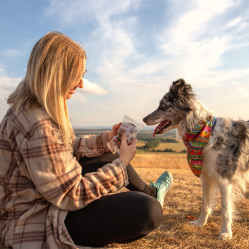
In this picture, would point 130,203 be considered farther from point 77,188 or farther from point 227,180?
point 227,180

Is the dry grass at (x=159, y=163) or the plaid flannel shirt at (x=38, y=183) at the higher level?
the plaid flannel shirt at (x=38, y=183)

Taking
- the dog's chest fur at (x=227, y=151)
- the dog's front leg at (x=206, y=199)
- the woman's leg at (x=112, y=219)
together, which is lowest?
the dog's front leg at (x=206, y=199)

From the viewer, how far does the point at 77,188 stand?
2.19m

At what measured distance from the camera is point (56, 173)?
2068 millimetres

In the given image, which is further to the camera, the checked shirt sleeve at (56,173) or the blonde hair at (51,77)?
the blonde hair at (51,77)

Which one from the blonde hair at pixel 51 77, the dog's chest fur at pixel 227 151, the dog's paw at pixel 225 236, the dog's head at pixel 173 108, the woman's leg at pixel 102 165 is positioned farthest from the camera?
the dog's head at pixel 173 108

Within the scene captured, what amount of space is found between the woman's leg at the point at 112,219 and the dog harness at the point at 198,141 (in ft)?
5.18

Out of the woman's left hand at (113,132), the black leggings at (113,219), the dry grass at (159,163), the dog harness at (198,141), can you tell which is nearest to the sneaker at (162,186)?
the dog harness at (198,141)

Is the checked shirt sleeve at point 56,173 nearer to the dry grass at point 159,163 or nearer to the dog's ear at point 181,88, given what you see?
the dog's ear at point 181,88

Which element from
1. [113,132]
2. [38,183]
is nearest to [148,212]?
[38,183]

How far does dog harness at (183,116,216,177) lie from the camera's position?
12.3 feet

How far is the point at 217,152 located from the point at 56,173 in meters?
2.56

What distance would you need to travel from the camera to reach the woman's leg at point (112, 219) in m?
2.30

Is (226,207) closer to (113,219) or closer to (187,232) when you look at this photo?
(187,232)
